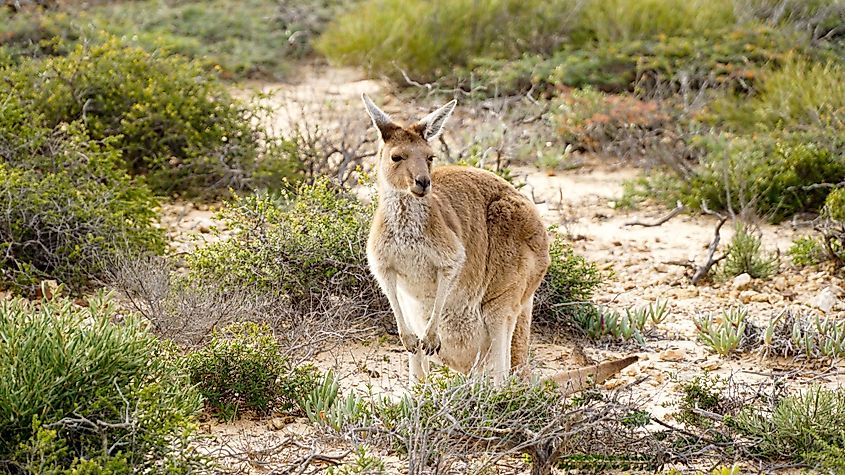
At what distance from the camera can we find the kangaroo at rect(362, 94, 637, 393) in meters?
5.38

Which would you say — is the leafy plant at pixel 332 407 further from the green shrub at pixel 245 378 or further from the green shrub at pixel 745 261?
the green shrub at pixel 745 261

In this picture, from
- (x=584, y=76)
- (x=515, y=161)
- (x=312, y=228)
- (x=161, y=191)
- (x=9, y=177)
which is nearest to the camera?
(x=312, y=228)

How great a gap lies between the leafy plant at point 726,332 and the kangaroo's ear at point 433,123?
224 cm

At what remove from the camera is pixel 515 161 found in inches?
434

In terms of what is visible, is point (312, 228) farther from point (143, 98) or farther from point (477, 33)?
point (477, 33)

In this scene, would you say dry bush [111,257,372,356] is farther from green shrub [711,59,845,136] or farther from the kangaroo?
green shrub [711,59,845,136]

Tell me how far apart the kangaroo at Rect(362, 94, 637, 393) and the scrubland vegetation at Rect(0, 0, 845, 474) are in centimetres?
49

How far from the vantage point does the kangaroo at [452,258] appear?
5.38 metres

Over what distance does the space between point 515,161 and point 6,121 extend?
188 inches

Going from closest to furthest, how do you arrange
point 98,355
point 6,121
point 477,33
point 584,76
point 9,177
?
point 98,355 → point 9,177 → point 6,121 → point 584,76 → point 477,33

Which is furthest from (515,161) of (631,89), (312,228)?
(312,228)

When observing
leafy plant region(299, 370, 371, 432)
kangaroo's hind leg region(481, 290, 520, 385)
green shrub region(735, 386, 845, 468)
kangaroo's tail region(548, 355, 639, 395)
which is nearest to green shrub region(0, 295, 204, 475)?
leafy plant region(299, 370, 371, 432)

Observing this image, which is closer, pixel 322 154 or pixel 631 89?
pixel 322 154

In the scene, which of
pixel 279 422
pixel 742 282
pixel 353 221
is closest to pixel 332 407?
pixel 279 422
